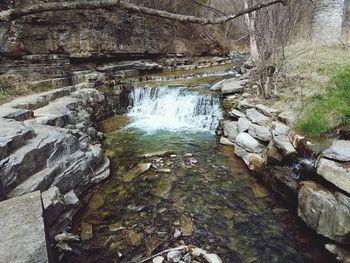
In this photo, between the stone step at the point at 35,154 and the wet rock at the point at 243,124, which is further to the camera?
the wet rock at the point at 243,124

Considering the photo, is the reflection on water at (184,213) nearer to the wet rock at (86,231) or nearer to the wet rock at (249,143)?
the wet rock at (86,231)

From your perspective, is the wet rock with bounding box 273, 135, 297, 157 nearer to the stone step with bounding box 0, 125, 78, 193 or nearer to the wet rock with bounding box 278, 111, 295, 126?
the wet rock with bounding box 278, 111, 295, 126

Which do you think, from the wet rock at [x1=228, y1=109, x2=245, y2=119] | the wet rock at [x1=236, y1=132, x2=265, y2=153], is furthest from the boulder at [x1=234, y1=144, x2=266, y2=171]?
the wet rock at [x1=228, y1=109, x2=245, y2=119]

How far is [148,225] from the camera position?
3100 millimetres

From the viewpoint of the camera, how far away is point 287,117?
407cm

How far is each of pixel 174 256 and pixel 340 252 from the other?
5.37 ft

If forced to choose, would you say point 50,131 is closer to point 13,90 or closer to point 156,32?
point 13,90

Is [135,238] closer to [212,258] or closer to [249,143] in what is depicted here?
[212,258]

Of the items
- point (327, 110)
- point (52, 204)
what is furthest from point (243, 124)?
point (52, 204)

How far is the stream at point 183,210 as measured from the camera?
273 centimetres

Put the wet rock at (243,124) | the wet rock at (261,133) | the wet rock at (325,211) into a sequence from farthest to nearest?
the wet rock at (243,124), the wet rock at (261,133), the wet rock at (325,211)

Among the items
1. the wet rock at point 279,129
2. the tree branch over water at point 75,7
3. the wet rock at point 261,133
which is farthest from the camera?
the wet rock at point 261,133

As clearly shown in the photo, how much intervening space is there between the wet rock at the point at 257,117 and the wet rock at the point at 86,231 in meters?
3.20

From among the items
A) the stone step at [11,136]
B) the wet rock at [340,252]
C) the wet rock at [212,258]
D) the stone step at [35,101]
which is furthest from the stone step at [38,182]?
the wet rock at [340,252]
